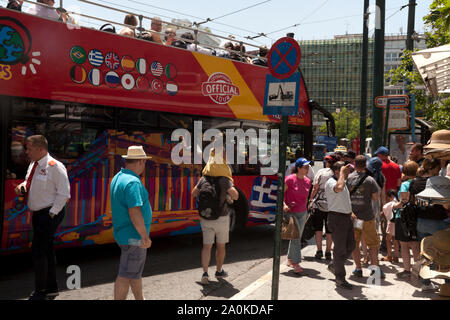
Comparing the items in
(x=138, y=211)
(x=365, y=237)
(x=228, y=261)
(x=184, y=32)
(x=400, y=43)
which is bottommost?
(x=228, y=261)

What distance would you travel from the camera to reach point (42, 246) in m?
5.10

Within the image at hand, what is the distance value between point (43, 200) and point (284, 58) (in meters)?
3.08

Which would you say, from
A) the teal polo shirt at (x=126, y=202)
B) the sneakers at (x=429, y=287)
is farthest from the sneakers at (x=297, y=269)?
the teal polo shirt at (x=126, y=202)

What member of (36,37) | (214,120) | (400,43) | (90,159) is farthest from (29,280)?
(400,43)

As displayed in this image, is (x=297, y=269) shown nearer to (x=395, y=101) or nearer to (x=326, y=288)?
(x=326, y=288)

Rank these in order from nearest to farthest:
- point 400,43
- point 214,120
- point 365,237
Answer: point 365,237
point 214,120
point 400,43

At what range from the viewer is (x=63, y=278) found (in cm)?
604

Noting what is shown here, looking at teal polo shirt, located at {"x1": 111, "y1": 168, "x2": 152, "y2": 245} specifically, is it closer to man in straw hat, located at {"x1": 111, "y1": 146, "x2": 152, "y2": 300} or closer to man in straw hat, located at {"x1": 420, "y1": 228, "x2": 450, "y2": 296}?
man in straw hat, located at {"x1": 111, "y1": 146, "x2": 152, "y2": 300}

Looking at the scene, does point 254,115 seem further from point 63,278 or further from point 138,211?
point 138,211

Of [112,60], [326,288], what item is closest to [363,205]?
[326,288]

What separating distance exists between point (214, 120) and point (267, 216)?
7.57ft

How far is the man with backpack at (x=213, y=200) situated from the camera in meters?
5.89

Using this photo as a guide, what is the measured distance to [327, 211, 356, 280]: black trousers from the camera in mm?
5906

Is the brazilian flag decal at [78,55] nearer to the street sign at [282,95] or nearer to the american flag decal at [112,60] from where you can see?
the american flag decal at [112,60]
